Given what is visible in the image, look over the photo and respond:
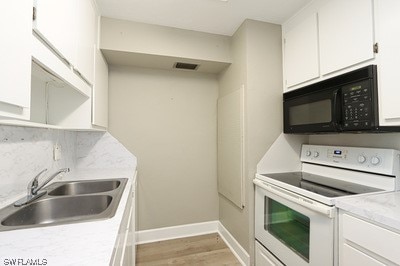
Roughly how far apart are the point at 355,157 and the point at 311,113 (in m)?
0.46

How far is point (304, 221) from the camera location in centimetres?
149

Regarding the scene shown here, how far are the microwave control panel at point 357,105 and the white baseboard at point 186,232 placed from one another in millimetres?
1577

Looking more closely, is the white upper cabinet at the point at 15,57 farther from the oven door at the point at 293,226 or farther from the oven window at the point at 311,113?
the oven window at the point at 311,113

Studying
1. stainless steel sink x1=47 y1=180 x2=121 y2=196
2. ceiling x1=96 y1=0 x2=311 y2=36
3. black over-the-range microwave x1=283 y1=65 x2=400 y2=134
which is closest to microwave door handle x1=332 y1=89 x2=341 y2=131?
black over-the-range microwave x1=283 y1=65 x2=400 y2=134

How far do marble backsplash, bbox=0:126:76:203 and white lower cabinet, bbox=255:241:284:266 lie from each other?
5.90ft

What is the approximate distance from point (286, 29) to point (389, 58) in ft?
3.35

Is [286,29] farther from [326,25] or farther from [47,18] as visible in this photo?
[47,18]

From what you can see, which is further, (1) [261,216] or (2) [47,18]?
(1) [261,216]

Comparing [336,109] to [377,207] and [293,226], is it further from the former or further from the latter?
[293,226]

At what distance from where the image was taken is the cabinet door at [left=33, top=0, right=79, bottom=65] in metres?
0.79

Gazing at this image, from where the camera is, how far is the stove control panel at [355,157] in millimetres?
1347

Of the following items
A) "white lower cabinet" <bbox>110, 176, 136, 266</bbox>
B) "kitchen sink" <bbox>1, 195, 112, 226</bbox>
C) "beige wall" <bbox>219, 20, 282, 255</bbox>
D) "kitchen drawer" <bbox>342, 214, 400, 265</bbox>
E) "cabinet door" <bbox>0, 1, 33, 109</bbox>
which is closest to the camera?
"cabinet door" <bbox>0, 1, 33, 109</bbox>

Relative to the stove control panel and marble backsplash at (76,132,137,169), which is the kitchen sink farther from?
the stove control panel

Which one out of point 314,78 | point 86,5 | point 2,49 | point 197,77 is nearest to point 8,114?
point 2,49
